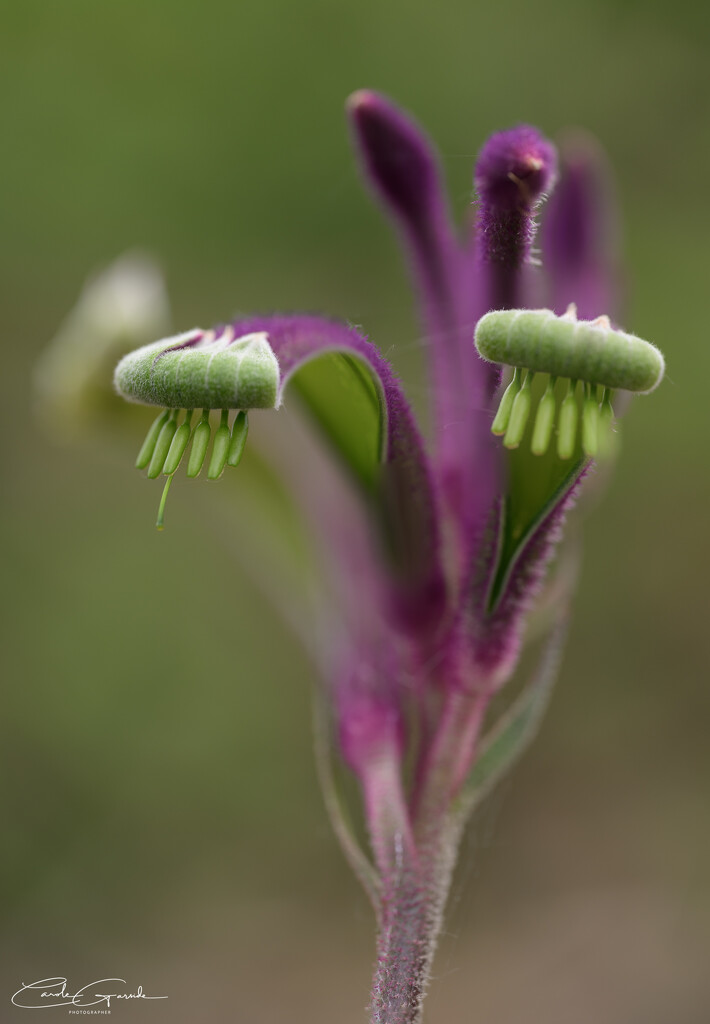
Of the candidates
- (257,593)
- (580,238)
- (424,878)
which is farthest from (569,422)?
(257,593)

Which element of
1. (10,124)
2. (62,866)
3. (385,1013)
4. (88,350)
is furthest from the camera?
(10,124)

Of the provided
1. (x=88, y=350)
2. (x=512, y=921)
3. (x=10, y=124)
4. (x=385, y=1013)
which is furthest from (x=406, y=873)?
(x=10, y=124)

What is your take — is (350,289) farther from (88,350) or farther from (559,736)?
(88,350)

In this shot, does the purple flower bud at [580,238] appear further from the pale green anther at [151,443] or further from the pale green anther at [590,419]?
the pale green anther at [151,443]

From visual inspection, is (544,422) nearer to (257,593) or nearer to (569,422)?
(569,422)

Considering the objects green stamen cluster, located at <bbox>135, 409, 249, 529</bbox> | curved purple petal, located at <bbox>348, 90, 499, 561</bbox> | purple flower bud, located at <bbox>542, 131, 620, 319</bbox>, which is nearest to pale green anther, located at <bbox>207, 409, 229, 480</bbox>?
green stamen cluster, located at <bbox>135, 409, 249, 529</bbox>

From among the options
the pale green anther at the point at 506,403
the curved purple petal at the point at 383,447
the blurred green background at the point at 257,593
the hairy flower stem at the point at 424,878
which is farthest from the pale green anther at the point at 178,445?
the blurred green background at the point at 257,593

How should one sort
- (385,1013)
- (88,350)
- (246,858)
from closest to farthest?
(385,1013), (88,350), (246,858)

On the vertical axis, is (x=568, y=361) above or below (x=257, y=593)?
below
